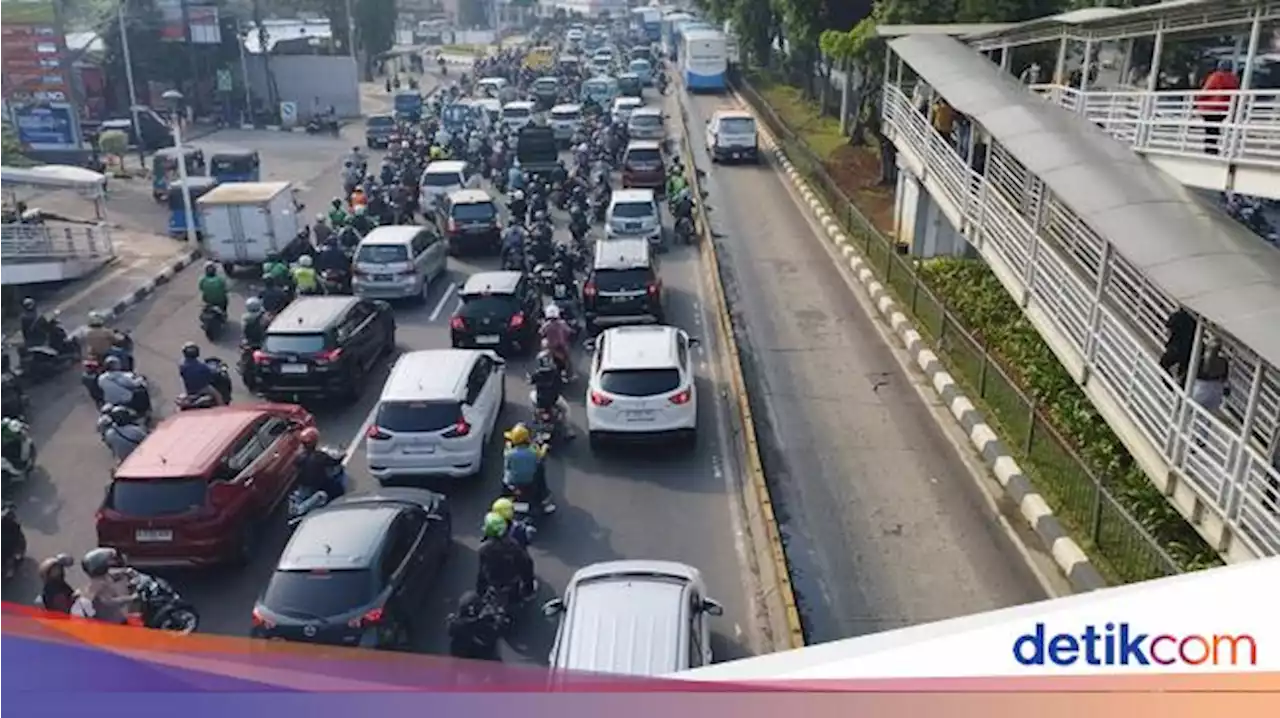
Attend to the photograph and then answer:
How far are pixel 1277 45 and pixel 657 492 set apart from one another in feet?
65.2

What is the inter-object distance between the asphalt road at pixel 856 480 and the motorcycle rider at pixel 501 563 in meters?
3.04

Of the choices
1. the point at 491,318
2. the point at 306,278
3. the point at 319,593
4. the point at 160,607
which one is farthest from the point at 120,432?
the point at 306,278

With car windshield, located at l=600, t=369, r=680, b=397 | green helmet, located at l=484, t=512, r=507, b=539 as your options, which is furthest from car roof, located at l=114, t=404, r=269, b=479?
car windshield, located at l=600, t=369, r=680, b=397

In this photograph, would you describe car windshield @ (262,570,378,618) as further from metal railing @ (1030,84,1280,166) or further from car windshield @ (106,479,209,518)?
metal railing @ (1030,84,1280,166)

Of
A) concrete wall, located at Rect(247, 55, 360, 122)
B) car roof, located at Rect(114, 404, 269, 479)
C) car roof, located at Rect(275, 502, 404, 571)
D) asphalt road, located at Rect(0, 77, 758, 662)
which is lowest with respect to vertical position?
asphalt road, located at Rect(0, 77, 758, 662)

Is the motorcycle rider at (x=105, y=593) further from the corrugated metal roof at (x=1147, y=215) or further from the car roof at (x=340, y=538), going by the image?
the corrugated metal roof at (x=1147, y=215)

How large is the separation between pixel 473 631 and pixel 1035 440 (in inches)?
319

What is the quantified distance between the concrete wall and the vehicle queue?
27.9 meters

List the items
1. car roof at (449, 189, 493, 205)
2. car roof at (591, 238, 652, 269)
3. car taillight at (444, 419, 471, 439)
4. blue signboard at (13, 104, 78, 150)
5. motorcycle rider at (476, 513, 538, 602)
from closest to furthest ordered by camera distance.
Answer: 1. motorcycle rider at (476, 513, 538, 602)
2. car taillight at (444, 419, 471, 439)
3. car roof at (591, 238, 652, 269)
4. car roof at (449, 189, 493, 205)
5. blue signboard at (13, 104, 78, 150)

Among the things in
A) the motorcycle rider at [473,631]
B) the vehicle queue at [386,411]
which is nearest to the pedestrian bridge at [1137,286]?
the vehicle queue at [386,411]

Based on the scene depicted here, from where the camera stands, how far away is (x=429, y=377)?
571 inches

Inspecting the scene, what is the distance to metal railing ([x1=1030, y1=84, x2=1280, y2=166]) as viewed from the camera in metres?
12.7

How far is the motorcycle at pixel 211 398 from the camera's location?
616 inches

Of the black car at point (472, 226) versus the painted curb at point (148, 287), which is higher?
the black car at point (472, 226)
